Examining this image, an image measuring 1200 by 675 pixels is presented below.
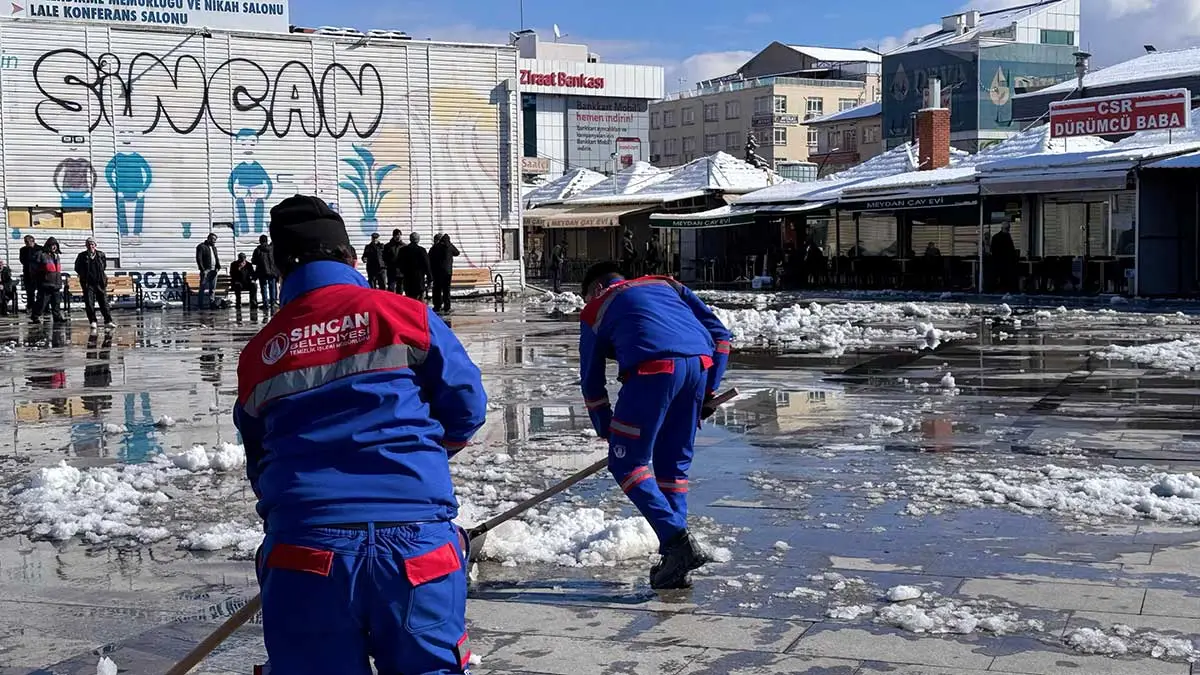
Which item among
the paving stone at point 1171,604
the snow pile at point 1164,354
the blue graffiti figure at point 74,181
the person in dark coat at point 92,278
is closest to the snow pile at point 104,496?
the paving stone at point 1171,604

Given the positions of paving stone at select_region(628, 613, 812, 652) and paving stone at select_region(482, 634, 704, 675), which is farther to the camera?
paving stone at select_region(628, 613, 812, 652)

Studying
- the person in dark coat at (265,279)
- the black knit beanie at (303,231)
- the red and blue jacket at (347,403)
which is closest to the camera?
the red and blue jacket at (347,403)

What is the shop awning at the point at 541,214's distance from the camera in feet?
161

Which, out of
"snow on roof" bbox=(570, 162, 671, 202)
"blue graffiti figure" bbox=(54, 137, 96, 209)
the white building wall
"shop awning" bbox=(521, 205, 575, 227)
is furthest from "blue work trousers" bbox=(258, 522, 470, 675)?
"snow on roof" bbox=(570, 162, 671, 202)

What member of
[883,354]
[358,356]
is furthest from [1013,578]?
[883,354]

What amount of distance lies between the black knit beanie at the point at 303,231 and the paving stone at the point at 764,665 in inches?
91.1

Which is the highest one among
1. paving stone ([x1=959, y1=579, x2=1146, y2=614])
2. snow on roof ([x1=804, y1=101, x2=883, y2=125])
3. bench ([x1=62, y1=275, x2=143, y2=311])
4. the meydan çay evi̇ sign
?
snow on roof ([x1=804, y1=101, x2=883, y2=125])

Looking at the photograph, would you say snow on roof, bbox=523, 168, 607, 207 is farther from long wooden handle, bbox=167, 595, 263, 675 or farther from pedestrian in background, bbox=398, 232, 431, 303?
long wooden handle, bbox=167, 595, 263, 675

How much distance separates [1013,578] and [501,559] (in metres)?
2.39

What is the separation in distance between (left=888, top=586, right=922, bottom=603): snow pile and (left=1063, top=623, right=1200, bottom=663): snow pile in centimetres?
74

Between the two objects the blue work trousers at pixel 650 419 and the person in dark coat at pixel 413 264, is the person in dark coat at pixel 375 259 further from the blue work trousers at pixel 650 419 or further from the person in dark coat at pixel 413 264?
the blue work trousers at pixel 650 419

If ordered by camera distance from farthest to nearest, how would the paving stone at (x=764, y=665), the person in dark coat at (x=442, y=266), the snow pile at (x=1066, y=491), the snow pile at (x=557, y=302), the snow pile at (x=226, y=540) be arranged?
the snow pile at (x=557, y=302) → the person in dark coat at (x=442, y=266) → the snow pile at (x=1066, y=491) → the snow pile at (x=226, y=540) → the paving stone at (x=764, y=665)

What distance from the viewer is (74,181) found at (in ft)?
105

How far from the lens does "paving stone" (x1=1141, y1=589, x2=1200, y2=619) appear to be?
18.6ft
